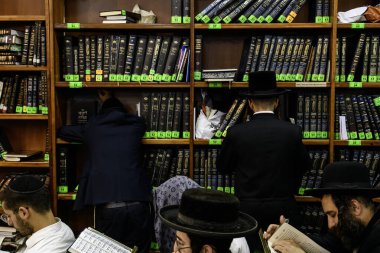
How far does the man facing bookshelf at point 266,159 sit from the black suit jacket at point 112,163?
67 centimetres

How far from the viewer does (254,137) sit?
2.96 metres

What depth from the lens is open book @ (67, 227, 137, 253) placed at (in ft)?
6.96

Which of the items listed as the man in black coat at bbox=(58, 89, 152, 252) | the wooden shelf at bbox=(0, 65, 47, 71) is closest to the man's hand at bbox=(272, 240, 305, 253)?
the man in black coat at bbox=(58, 89, 152, 252)

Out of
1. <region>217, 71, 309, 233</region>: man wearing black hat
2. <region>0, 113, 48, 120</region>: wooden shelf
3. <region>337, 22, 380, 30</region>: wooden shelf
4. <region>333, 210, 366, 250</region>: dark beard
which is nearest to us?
<region>333, 210, 366, 250</region>: dark beard

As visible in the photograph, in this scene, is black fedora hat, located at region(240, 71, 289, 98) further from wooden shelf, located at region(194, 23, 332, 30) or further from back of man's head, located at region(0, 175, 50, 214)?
back of man's head, located at region(0, 175, 50, 214)

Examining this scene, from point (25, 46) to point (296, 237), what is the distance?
2479mm

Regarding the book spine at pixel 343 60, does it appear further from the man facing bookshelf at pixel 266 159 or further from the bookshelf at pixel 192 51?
the man facing bookshelf at pixel 266 159

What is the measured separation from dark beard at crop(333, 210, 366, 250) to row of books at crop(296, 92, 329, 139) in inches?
56.4

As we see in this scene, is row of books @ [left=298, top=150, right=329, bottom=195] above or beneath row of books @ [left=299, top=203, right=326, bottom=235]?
above

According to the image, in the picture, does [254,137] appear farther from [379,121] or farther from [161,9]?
[161,9]

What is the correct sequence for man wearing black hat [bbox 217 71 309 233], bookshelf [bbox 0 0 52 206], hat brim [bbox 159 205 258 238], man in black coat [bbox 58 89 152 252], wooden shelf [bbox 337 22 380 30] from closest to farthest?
hat brim [bbox 159 205 258 238] → man wearing black hat [bbox 217 71 309 233] → man in black coat [bbox 58 89 152 252] → wooden shelf [bbox 337 22 380 30] → bookshelf [bbox 0 0 52 206]

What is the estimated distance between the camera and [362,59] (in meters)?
3.48

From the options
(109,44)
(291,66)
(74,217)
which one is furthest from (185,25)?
(74,217)

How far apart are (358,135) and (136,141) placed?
1.58 m
